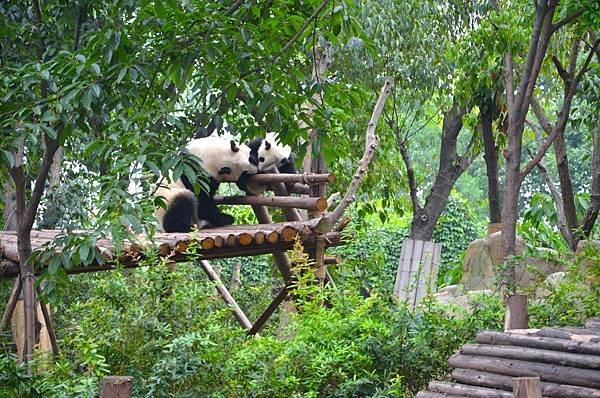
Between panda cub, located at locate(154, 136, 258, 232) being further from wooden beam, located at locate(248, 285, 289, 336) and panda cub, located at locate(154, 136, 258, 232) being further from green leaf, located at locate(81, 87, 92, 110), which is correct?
green leaf, located at locate(81, 87, 92, 110)

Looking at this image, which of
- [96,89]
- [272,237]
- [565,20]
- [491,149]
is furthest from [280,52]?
[491,149]

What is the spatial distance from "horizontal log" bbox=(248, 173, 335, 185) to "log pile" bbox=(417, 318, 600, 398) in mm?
2444

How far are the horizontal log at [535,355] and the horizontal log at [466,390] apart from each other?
8.0 inches

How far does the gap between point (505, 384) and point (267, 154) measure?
472 centimetres

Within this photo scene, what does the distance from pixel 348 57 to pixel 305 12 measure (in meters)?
4.46

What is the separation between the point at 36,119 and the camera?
498 cm

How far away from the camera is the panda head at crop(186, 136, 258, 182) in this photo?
8.29 metres

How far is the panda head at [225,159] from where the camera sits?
8.29m

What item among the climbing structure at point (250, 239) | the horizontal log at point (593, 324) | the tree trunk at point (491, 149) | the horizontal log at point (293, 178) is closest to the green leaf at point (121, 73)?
the climbing structure at point (250, 239)

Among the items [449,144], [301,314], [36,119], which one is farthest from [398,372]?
[449,144]

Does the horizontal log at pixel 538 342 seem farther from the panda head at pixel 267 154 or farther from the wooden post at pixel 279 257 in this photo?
the panda head at pixel 267 154

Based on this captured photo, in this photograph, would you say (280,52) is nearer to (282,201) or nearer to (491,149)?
(282,201)

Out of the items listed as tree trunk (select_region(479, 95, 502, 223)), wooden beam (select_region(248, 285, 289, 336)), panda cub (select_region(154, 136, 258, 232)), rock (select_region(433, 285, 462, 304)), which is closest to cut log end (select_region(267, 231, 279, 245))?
panda cub (select_region(154, 136, 258, 232))

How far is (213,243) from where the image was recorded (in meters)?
6.16
